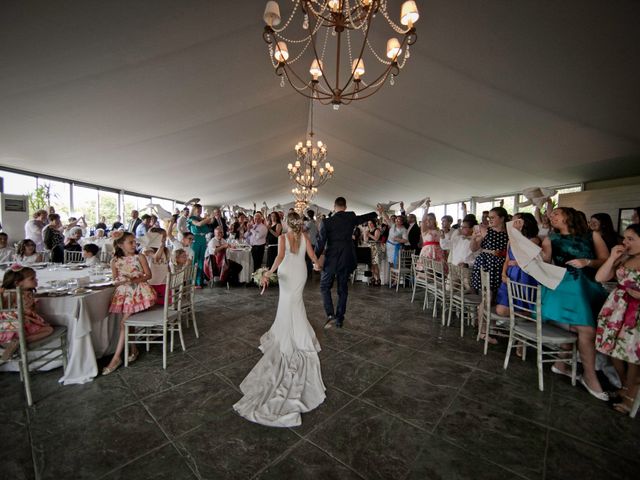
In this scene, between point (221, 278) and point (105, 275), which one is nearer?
point (105, 275)

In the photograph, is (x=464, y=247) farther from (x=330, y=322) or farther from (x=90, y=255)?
(x=90, y=255)

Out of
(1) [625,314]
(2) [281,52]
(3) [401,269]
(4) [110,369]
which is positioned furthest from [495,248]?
(4) [110,369]

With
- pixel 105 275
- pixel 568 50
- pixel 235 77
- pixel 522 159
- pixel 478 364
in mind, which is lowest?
pixel 478 364

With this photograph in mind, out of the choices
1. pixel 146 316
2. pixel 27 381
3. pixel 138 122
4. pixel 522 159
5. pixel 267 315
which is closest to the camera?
pixel 27 381

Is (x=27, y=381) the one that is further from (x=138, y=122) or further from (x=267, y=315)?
(x=138, y=122)

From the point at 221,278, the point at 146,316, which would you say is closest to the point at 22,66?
the point at 146,316

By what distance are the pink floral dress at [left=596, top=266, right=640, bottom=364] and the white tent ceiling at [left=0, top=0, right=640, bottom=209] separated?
2.96m

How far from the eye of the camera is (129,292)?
107 inches

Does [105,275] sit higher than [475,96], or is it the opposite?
[475,96]

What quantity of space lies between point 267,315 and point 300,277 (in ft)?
5.49

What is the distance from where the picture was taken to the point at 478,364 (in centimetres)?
275

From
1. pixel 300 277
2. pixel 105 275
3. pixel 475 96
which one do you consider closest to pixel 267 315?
pixel 300 277

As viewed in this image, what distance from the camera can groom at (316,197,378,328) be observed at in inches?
150

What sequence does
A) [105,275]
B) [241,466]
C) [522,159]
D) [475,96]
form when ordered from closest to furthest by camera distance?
[241,466] < [105,275] < [475,96] < [522,159]
